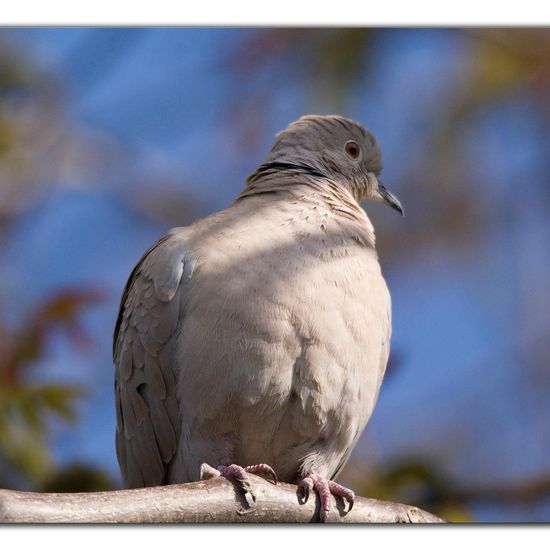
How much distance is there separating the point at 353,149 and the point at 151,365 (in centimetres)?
106

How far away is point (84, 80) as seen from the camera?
11.3 ft

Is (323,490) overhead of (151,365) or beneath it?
beneath

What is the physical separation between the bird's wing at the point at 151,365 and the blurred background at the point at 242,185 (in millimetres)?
311

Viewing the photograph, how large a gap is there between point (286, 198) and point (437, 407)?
876 millimetres

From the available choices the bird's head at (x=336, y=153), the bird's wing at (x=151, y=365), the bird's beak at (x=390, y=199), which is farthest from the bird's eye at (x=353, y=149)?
the bird's wing at (x=151, y=365)

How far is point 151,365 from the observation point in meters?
2.87

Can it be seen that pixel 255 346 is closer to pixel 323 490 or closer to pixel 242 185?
pixel 323 490

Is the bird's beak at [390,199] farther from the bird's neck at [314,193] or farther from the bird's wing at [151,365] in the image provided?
the bird's wing at [151,365]

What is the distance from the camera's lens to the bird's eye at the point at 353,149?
337 cm

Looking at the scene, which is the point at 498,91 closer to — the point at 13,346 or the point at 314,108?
the point at 314,108
